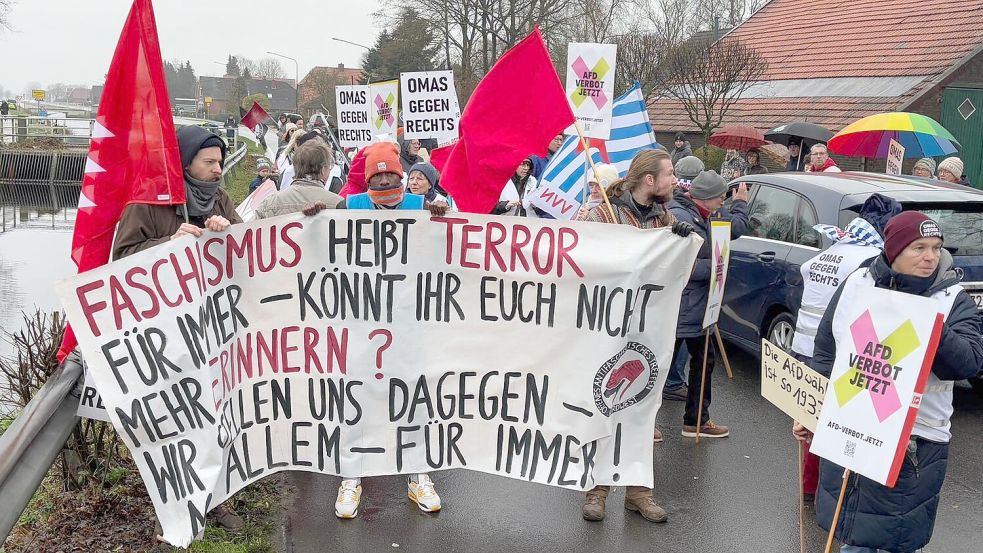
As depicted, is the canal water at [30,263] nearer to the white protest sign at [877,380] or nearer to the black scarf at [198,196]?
the black scarf at [198,196]

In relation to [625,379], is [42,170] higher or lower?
lower

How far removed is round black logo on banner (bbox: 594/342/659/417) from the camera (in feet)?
15.5

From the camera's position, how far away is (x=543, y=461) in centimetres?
477

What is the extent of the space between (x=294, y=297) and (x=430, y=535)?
141 centimetres

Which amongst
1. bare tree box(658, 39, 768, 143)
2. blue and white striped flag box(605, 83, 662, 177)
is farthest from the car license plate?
bare tree box(658, 39, 768, 143)

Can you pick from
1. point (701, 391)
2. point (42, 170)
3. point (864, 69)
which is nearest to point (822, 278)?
point (701, 391)

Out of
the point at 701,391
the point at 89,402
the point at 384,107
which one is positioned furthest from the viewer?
the point at 384,107

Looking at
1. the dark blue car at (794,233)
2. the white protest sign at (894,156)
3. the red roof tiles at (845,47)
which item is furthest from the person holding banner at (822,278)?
the red roof tiles at (845,47)

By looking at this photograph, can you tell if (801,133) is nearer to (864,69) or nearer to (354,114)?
(354,114)

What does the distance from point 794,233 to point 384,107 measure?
28.7 ft

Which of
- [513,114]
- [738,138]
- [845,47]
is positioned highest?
[845,47]

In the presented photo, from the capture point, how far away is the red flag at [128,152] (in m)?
4.15

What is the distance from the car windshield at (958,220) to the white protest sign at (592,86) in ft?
9.77

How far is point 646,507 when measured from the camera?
205 inches
